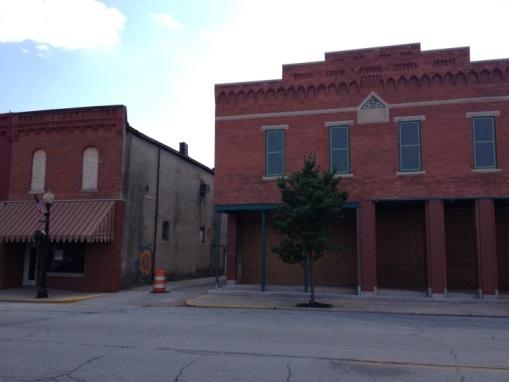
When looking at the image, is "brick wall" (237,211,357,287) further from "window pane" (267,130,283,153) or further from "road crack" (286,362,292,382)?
"road crack" (286,362,292,382)

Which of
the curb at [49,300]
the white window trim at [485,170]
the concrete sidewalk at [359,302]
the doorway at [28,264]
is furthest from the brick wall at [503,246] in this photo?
the doorway at [28,264]

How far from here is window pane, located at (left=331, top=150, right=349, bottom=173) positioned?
69.7 ft

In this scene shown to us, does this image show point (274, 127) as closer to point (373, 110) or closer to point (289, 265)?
point (373, 110)

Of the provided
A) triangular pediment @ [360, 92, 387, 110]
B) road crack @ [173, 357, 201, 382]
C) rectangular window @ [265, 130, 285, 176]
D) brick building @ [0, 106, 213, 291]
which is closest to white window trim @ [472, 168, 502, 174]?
triangular pediment @ [360, 92, 387, 110]

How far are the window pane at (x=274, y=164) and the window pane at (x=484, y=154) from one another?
7.88 m

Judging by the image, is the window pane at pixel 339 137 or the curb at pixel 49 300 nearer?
the curb at pixel 49 300

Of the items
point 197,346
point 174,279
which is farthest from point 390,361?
point 174,279

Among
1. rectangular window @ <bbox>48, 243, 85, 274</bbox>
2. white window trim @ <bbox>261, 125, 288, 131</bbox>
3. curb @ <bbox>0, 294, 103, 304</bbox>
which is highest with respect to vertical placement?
white window trim @ <bbox>261, 125, 288, 131</bbox>

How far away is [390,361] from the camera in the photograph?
Result: 803 centimetres

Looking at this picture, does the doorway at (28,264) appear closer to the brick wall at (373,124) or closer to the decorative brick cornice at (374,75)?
the brick wall at (373,124)

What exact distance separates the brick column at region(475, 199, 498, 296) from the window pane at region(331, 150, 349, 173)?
5.33 m

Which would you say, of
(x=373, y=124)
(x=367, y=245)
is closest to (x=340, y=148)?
(x=373, y=124)

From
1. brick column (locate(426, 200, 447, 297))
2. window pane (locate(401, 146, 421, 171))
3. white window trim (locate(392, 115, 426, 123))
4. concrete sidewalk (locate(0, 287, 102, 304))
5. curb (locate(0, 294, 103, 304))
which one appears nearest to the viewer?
curb (locate(0, 294, 103, 304))

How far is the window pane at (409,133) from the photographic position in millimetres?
20672
